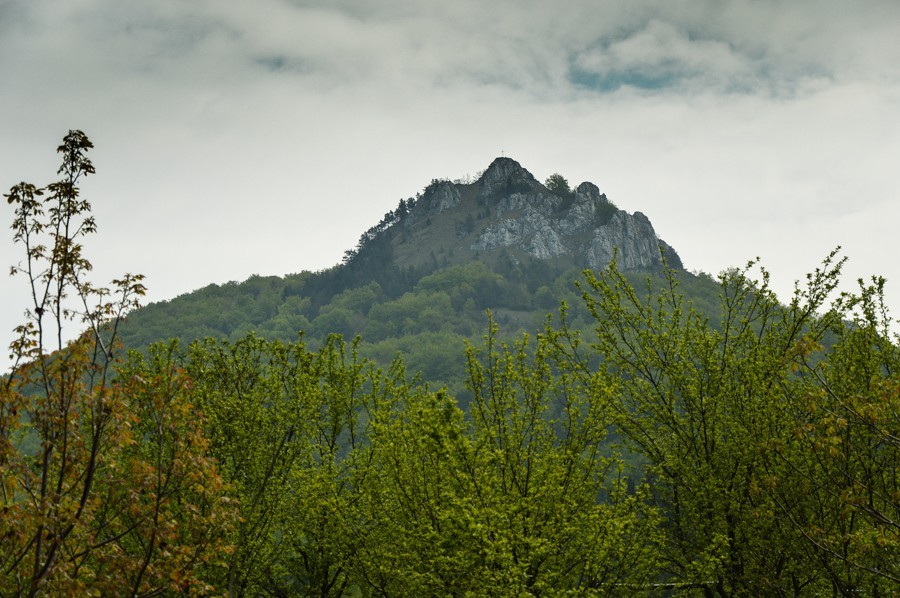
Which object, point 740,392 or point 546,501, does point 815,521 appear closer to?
point 740,392

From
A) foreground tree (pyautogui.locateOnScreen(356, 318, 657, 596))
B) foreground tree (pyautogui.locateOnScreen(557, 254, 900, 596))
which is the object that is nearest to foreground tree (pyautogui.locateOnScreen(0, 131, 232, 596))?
foreground tree (pyautogui.locateOnScreen(356, 318, 657, 596))

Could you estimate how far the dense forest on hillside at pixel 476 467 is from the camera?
9.16 m

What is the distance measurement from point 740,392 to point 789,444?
1791mm

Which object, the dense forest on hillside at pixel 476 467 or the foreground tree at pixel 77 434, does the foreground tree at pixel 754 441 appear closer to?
the dense forest on hillside at pixel 476 467

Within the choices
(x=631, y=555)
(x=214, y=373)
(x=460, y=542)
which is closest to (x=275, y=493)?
(x=214, y=373)

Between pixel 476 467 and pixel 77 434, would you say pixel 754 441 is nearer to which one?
pixel 476 467

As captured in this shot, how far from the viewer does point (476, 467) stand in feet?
43.7

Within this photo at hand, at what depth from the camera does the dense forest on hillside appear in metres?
9.16

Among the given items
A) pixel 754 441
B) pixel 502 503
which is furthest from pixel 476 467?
pixel 754 441

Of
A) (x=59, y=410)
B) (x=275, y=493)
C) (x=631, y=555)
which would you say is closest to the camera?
(x=59, y=410)

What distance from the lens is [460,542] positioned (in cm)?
1297

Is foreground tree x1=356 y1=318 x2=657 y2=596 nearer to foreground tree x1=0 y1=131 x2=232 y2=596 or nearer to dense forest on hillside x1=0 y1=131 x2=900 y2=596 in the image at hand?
dense forest on hillside x1=0 y1=131 x2=900 y2=596

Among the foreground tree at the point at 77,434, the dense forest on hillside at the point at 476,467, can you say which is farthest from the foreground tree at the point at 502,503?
the foreground tree at the point at 77,434

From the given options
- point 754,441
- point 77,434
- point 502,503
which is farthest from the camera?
point 754,441
